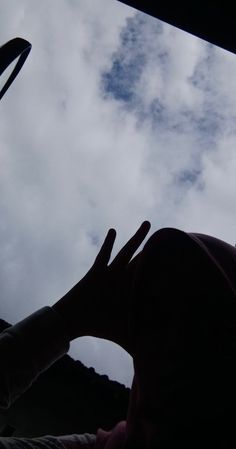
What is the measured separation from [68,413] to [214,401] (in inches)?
239

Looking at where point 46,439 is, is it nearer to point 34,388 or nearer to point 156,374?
point 156,374

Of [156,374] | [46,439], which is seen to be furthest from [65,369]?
[156,374]

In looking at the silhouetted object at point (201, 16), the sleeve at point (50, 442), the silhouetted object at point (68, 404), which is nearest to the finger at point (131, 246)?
the sleeve at point (50, 442)

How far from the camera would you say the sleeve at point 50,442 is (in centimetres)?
112

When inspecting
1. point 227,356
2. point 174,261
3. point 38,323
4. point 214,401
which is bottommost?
point 38,323

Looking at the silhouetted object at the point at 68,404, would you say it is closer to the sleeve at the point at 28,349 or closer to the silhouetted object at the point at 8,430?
the silhouetted object at the point at 8,430

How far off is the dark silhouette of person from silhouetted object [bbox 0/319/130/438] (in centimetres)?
473

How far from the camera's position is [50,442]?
4.16 feet

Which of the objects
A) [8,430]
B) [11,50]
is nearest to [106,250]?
[11,50]

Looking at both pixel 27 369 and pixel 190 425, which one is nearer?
pixel 190 425

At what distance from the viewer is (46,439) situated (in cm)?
129

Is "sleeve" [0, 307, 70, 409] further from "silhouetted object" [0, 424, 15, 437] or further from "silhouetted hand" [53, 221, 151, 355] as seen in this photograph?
"silhouetted object" [0, 424, 15, 437]

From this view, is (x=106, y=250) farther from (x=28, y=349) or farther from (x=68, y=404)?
(x=68, y=404)

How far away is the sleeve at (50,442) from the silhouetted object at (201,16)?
2885 mm
